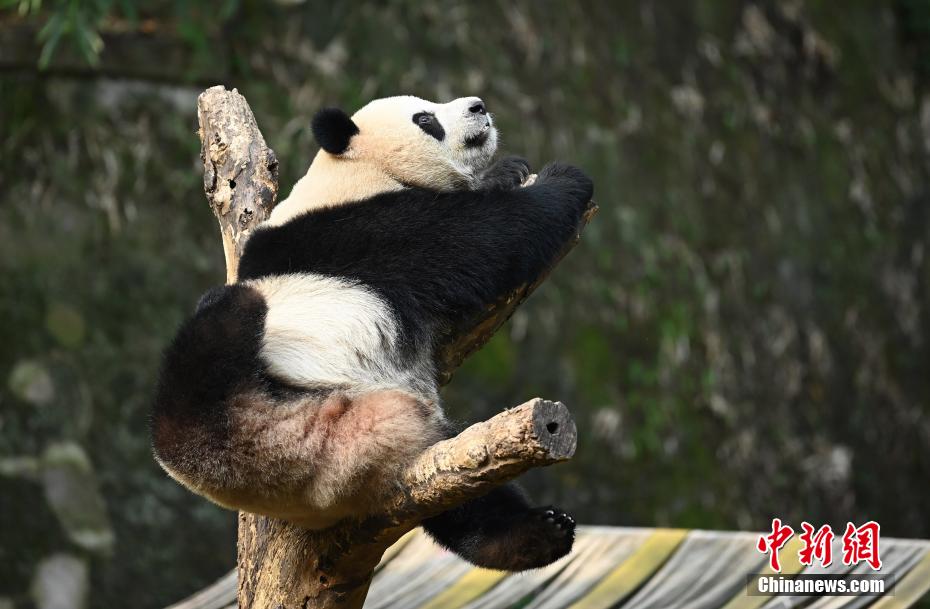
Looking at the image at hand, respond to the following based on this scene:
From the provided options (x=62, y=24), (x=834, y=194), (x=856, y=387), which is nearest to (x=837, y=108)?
(x=834, y=194)

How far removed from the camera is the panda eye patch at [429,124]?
3414 millimetres

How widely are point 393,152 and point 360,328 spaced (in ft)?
2.43

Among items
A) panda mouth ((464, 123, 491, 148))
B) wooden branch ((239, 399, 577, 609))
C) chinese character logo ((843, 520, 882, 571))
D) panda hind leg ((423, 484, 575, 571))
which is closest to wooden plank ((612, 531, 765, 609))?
chinese character logo ((843, 520, 882, 571))

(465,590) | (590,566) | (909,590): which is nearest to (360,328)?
(465,590)

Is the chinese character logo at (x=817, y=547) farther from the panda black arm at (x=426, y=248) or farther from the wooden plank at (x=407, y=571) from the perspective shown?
the panda black arm at (x=426, y=248)

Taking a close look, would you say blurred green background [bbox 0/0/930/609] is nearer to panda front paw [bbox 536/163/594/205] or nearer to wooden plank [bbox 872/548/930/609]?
panda front paw [bbox 536/163/594/205]

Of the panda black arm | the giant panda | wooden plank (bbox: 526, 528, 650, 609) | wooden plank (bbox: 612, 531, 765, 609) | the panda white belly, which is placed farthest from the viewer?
wooden plank (bbox: 526, 528, 650, 609)

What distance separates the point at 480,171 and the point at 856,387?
4.88 meters

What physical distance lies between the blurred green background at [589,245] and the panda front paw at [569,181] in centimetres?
216

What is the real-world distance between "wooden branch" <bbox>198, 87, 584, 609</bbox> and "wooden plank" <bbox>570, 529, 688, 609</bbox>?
3.49 ft

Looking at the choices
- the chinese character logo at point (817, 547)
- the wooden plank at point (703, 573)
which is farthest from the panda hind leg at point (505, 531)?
the chinese character logo at point (817, 547)

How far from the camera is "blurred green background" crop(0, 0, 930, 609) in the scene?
5.01 m

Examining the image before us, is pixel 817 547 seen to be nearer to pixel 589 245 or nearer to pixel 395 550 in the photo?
pixel 395 550

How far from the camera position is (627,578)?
3814mm
